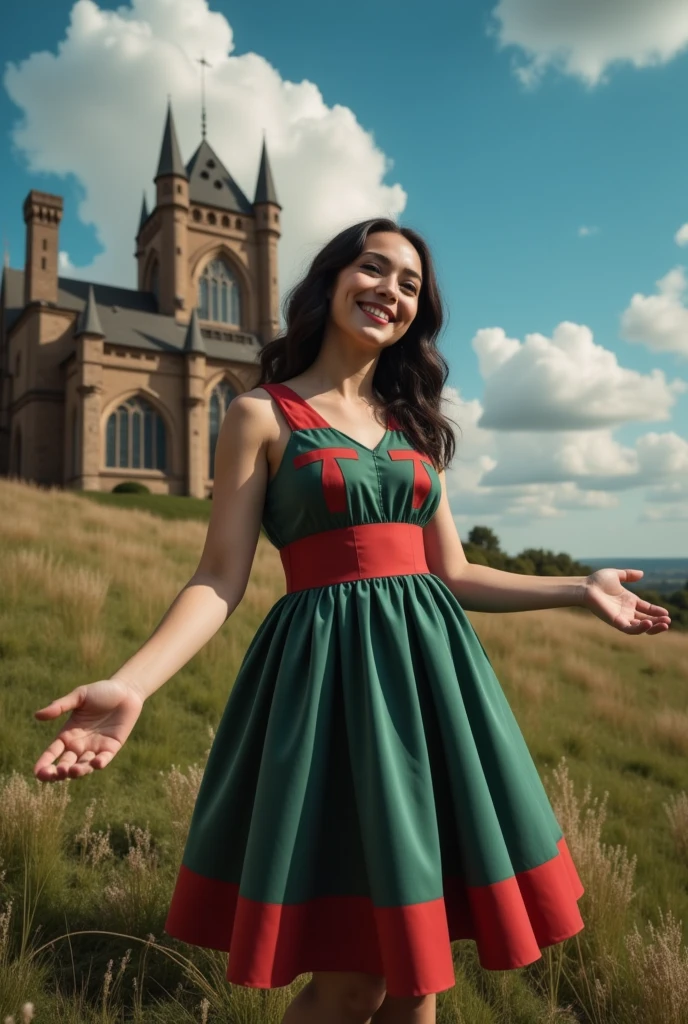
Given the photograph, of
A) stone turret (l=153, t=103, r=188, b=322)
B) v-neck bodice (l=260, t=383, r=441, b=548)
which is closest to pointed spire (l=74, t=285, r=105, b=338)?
stone turret (l=153, t=103, r=188, b=322)

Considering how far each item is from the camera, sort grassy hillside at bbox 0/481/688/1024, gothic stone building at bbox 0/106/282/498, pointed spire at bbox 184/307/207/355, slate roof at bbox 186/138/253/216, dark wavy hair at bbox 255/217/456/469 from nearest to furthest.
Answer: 1. dark wavy hair at bbox 255/217/456/469
2. grassy hillside at bbox 0/481/688/1024
3. gothic stone building at bbox 0/106/282/498
4. pointed spire at bbox 184/307/207/355
5. slate roof at bbox 186/138/253/216

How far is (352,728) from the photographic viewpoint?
1.56m

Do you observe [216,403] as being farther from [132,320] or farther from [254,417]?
[254,417]

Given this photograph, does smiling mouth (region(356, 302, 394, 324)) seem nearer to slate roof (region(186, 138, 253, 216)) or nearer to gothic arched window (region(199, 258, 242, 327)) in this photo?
gothic arched window (region(199, 258, 242, 327))

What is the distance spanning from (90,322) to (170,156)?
13.7 metres

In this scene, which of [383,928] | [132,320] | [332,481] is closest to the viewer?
[383,928]

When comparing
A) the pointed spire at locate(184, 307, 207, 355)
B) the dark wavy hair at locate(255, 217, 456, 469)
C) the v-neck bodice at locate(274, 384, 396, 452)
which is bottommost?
the v-neck bodice at locate(274, 384, 396, 452)

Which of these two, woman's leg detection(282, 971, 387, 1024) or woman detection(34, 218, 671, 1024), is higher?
woman detection(34, 218, 671, 1024)

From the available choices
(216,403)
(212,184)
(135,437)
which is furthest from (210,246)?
(135,437)

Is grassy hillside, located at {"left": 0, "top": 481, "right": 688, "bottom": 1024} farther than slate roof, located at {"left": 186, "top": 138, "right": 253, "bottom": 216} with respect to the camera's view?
No

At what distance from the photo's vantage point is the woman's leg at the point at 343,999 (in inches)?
59.4

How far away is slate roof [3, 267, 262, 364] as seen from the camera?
36250mm

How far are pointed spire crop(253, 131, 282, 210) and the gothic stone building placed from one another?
9cm

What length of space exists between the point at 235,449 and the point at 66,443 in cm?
3634
